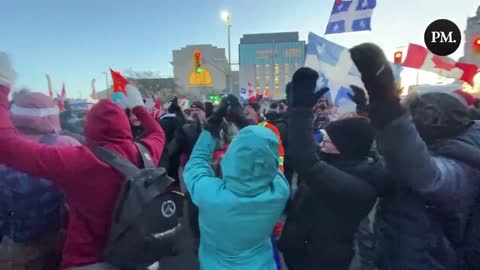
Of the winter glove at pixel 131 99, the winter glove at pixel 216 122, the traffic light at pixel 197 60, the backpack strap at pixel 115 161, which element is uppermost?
the traffic light at pixel 197 60

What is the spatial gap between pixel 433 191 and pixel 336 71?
3.79 m

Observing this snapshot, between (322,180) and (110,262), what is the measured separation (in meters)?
1.27

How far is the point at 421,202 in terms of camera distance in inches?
72.3

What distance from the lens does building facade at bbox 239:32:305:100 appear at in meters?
104

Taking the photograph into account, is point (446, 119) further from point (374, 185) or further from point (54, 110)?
point (54, 110)

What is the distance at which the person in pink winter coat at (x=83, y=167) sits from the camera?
1.78 m

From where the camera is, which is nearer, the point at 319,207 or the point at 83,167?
the point at 83,167

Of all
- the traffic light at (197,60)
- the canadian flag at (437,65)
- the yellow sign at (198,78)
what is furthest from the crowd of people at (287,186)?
the traffic light at (197,60)

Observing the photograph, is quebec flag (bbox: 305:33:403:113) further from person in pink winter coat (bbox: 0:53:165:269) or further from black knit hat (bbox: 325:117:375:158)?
person in pink winter coat (bbox: 0:53:165:269)

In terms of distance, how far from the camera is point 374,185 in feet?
6.65

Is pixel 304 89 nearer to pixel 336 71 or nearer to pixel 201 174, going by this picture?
pixel 201 174

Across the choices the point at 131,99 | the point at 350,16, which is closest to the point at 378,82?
the point at 131,99

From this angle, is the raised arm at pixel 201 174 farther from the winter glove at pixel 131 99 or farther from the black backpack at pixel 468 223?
the black backpack at pixel 468 223

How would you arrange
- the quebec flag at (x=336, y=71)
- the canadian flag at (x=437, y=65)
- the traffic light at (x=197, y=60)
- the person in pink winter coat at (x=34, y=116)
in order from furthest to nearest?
the traffic light at (x=197, y=60) < the quebec flag at (x=336, y=71) < the canadian flag at (x=437, y=65) < the person in pink winter coat at (x=34, y=116)
